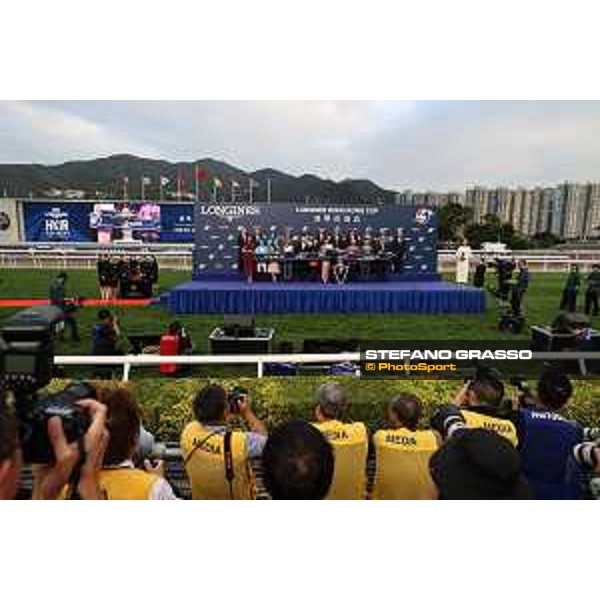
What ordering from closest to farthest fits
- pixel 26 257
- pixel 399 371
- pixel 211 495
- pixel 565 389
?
pixel 211 495, pixel 565 389, pixel 399 371, pixel 26 257

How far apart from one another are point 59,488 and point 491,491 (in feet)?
Answer: 5.10

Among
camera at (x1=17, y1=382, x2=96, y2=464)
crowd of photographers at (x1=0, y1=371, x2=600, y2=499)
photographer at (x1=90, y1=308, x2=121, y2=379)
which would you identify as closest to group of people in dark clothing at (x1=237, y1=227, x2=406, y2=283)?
photographer at (x1=90, y1=308, x2=121, y2=379)

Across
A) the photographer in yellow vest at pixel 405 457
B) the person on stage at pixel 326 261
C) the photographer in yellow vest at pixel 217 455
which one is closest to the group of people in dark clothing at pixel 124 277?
the person on stage at pixel 326 261

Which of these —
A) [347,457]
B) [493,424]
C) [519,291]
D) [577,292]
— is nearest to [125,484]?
[347,457]

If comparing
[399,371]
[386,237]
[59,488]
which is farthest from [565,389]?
[386,237]

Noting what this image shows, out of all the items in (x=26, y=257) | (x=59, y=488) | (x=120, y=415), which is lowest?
(x=26, y=257)

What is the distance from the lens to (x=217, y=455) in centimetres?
281

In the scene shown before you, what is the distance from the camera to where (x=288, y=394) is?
18.0 ft

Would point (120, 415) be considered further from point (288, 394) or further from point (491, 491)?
point (288, 394)

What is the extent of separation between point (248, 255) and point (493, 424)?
42.6 ft

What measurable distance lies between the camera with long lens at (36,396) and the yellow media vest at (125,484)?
21 cm

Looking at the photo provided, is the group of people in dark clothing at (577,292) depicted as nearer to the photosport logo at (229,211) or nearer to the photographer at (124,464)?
the photosport logo at (229,211)

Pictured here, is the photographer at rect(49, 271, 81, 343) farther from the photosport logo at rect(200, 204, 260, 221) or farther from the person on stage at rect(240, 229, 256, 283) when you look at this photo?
the photosport logo at rect(200, 204, 260, 221)

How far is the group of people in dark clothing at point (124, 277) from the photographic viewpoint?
49.7 feet
